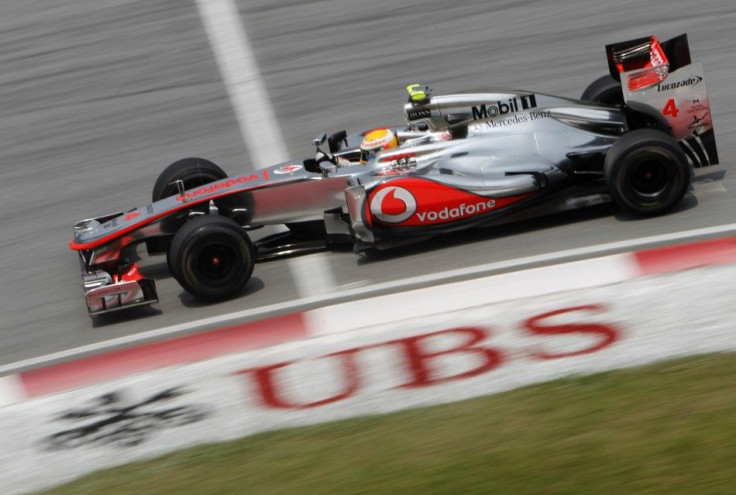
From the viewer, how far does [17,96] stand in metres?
12.4

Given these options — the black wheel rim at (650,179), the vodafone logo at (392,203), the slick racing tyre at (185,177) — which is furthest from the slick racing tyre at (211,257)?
the black wheel rim at (650,179)

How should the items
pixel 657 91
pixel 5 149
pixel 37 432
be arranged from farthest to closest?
pixel 5 149, pixel 657 91, pixel 37 432

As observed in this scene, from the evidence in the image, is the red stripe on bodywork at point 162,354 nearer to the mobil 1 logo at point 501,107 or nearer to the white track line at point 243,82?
the mobil 1 logo at point 501,107

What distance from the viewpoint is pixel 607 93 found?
26.0 feet

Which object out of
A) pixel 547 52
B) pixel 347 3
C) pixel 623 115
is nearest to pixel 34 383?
pixel 623 115

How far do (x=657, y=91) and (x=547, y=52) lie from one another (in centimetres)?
408

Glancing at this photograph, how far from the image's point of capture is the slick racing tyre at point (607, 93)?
7910 millimetres

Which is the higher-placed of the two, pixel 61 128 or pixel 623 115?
pixel 61 128

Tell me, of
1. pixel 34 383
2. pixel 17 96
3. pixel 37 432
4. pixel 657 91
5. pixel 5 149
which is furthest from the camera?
pixel 17 96

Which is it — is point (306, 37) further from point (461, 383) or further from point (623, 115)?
point (461, 383)

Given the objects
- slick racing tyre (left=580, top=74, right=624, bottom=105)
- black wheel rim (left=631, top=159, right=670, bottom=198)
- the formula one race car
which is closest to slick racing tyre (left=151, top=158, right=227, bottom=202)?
the formula one race car

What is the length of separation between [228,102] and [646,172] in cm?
578

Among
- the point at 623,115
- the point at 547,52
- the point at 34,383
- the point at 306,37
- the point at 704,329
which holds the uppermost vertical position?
the point at 306,37

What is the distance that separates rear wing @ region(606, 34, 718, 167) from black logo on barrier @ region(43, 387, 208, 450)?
152 inches
